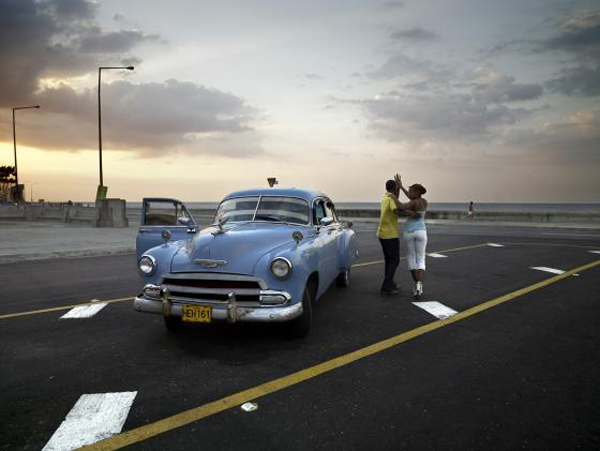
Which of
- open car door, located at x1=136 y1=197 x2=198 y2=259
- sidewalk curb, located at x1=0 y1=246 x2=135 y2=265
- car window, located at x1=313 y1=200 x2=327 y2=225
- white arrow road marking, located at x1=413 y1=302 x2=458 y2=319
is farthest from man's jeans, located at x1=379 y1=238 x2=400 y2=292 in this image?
sidewalk curb, located at x1=0 y1=246 x2=135 y2=265

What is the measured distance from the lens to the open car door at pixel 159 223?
604 cm

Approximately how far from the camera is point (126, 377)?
12.1 ft

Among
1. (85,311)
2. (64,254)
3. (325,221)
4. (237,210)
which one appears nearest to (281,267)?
(325,221)

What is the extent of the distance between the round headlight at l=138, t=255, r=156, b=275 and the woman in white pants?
3.72m

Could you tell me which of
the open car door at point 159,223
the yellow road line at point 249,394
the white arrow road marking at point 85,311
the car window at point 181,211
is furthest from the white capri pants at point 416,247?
the white arrow road marking at point 85,311

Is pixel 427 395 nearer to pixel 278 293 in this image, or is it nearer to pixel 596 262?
pixel 278 293

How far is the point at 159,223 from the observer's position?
6473mm

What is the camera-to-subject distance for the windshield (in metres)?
5.73

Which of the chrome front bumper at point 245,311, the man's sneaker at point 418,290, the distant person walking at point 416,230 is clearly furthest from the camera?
the man's sneaker at point 418,290

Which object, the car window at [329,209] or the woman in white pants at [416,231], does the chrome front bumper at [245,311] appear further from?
the woman in white pants at [416,231]

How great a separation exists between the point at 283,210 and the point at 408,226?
208cm

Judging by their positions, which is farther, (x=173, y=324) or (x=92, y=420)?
(x=173, y=324)

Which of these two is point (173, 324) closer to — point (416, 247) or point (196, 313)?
point (196, 313)

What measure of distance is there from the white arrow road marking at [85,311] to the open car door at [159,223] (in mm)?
903
